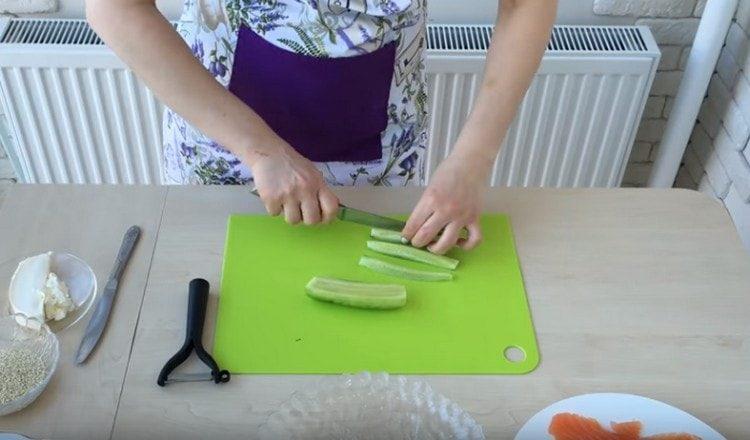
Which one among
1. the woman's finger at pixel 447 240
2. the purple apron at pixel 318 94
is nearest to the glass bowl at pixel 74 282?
Answer: the purple apron at pixel 318 94

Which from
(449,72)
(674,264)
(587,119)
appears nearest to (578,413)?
(674,264)

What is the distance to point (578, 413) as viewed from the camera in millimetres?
803

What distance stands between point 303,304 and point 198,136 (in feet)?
1.22

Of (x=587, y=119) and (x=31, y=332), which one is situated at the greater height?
(x=31, y=332)

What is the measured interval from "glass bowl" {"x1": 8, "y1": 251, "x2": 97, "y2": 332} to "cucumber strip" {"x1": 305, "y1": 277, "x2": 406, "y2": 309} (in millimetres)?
272

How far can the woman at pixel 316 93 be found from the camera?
0.96m

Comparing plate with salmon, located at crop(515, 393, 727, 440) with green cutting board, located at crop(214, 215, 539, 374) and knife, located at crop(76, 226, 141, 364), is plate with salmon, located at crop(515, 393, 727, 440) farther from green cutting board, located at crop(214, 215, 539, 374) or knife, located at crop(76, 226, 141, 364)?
knife, located at crop(76, 226, 141, 364)

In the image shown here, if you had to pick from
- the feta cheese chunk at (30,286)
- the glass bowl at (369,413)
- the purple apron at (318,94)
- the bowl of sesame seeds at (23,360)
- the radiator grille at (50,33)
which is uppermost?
the purple apron at (318,94)

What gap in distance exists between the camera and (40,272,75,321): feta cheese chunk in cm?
88

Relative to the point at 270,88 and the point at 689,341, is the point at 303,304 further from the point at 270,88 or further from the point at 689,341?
the point at 689,341

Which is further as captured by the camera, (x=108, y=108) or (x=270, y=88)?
(x=108, y=108)

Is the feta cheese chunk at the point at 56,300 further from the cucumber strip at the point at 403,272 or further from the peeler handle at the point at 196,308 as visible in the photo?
the cucumber strip at the point at 403,272

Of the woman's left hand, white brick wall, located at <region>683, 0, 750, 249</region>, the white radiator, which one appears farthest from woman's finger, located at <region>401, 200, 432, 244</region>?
white brick wall, located at <region>683, 0, 750, 249</region>

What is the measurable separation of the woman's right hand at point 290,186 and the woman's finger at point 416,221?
3.9 inches
